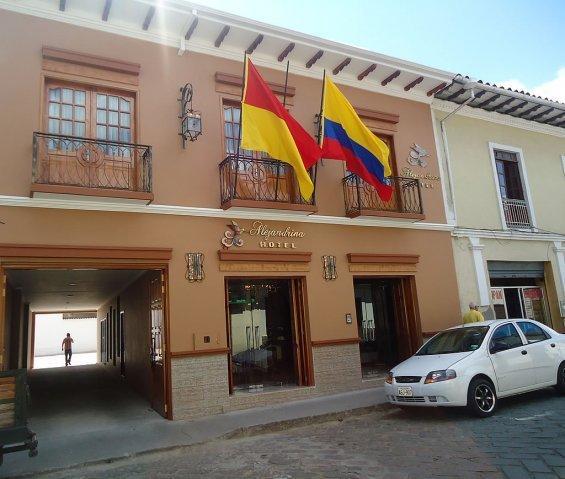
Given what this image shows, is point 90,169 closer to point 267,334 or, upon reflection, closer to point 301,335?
point 267,334

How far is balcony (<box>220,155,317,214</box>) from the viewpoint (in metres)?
9.66

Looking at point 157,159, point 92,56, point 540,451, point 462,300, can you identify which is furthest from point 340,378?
point 92,56

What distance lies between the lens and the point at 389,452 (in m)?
6.22

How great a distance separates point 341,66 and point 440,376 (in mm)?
7447

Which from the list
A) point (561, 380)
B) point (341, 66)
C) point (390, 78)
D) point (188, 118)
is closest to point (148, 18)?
point (188, 118)

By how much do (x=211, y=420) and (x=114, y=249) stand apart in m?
3.42

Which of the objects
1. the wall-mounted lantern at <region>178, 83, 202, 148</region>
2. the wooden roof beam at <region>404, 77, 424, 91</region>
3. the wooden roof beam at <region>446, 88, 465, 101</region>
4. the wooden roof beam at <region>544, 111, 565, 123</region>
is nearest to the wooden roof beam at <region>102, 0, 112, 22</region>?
the wall-mounted lantern at <region>178, 83, 202, 148</region>

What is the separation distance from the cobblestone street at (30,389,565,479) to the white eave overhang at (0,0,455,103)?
7.59 metres

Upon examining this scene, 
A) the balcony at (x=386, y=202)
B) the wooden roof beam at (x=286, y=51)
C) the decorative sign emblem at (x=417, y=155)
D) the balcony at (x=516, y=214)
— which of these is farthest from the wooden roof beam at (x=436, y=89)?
the wooden roof beam at (x=286, y=51)

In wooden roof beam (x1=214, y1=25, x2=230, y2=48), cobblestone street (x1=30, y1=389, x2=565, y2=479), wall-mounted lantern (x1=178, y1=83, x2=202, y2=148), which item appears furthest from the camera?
wooden roof beam (x1=214, y1=25, x2=230, y2=48)

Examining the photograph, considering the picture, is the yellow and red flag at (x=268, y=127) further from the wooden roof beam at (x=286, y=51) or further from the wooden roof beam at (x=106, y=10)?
the wooden roof beam at (x=106, y=10)

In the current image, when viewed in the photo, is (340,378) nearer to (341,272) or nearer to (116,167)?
(341,272)

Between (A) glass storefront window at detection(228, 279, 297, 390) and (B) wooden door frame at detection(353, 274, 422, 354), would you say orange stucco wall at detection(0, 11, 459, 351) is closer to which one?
(B) wooden door frame at detection(353, 274, 422, 354)

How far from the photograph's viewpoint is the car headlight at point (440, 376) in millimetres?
7590
